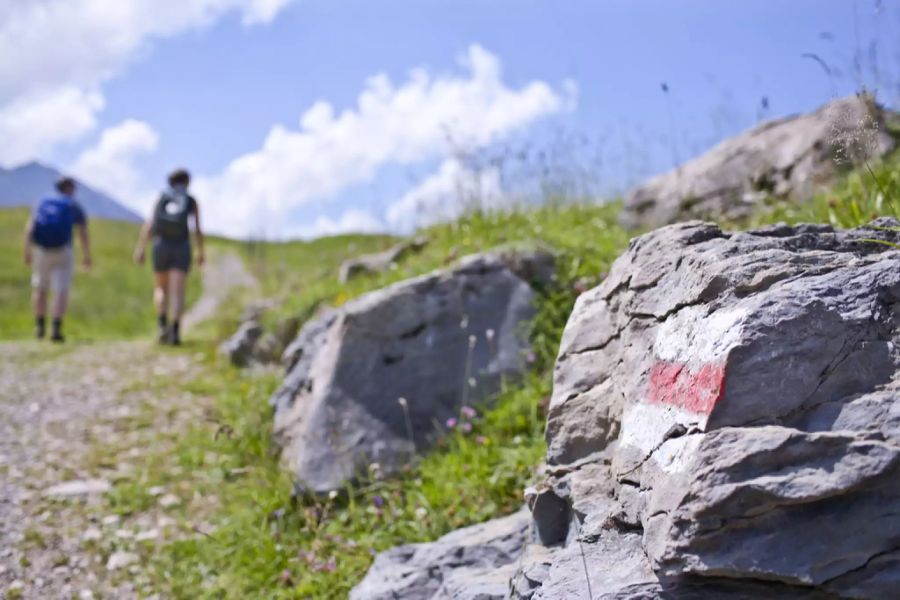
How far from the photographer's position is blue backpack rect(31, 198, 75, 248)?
12.3 m

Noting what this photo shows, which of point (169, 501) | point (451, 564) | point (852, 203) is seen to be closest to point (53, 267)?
point (169, 501)

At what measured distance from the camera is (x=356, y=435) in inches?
207

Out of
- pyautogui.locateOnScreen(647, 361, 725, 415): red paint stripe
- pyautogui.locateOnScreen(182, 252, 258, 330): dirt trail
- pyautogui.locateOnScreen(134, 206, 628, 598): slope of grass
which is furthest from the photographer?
pyautogui.locateOnScreen(182, 252, 258, 330): dirt trail

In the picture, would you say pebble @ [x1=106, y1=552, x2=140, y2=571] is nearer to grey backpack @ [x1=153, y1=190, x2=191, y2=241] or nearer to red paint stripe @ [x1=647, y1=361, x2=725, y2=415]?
red paint stripe @ [x1=647, y1=361, x2=725, y2=415]

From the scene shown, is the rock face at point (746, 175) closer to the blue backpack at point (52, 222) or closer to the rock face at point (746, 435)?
the rock face at point (746, 435)

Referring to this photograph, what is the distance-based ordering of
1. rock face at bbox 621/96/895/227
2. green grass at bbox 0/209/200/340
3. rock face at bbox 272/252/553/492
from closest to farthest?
1. rock face at bbox 272/252/553/492
2. rock face at bbox 621/96/895/227
3. green grass at bbox 0/209/200/340

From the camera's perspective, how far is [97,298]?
21.6 metres

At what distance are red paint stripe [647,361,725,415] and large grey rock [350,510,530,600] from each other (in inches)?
46.8

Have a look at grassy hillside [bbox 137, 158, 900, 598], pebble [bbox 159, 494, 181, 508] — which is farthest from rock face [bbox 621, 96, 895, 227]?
pebble [bbox 159, 494, 181, 508]

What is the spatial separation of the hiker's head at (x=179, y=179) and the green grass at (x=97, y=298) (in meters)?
4.04

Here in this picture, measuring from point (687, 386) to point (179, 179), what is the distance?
1070 cm

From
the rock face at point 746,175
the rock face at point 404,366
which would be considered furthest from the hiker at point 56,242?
the rock face at point 746,175

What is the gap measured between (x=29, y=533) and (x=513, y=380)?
341cm

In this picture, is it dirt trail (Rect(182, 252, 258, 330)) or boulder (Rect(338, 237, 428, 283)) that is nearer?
boulder (Rect(338, 237, 428, 283))
